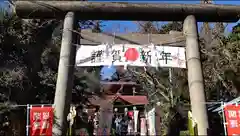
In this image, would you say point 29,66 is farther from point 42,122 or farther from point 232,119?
point 232,119

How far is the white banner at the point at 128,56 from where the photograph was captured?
740 cm

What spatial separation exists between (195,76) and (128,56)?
5.40 ft

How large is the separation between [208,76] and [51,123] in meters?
12.7

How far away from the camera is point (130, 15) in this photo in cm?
765

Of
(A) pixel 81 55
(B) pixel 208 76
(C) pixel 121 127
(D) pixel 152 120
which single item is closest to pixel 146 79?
(B) pixel 208 76

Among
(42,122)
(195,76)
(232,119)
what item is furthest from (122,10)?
(232,119)

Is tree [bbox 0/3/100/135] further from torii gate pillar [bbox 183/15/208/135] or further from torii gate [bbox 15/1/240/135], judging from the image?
torii gate pillar [bbox 183/15/208/135]

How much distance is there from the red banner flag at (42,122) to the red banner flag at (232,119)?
399 centimetres

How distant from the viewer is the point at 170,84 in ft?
62.1

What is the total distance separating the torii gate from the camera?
7.07 metres

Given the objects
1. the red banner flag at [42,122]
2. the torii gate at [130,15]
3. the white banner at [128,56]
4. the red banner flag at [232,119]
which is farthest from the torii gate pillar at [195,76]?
the red banner flag at [42,122]

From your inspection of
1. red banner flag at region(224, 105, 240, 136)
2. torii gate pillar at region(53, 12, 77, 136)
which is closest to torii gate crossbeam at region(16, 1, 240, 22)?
torii gate pillar at region(53, 12, 77, 136)

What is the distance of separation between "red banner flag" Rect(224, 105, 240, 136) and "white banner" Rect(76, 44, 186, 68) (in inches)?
57.6

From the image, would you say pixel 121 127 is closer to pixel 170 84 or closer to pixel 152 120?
pixel 152 120
